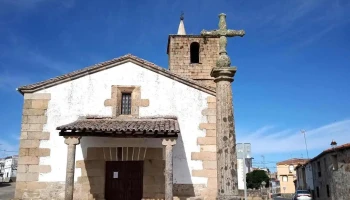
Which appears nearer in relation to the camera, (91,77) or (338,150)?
(91,77)

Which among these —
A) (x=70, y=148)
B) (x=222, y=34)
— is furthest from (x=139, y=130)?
(x=222, y=34)

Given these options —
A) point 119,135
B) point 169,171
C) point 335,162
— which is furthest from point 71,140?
point 335,162

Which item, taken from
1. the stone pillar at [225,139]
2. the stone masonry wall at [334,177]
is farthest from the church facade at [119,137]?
the stone masonry wall at [334,177]

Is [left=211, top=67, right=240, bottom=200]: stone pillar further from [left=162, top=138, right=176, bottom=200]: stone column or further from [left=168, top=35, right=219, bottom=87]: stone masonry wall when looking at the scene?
[left=168, top=35, right=219, bottom=87]: stone masonry wall

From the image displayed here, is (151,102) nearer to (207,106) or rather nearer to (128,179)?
(207,106)

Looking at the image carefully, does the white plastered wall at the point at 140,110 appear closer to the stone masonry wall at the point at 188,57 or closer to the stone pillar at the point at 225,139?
the stone pillar at the point at 225,139

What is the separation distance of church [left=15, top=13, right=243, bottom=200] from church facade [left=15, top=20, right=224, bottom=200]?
0.09 ft

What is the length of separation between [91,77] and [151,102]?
208 cm

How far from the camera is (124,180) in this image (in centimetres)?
1007

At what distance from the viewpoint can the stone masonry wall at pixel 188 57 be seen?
62.0 feet

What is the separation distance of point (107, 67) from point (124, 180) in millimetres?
3595

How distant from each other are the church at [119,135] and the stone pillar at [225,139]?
1297 millimetres

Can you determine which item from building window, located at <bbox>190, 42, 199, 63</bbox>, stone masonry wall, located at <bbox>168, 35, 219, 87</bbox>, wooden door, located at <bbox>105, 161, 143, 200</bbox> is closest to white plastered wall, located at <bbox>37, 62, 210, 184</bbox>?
wooden door, located at <bbox>105, 161, 143, 200</bbox>

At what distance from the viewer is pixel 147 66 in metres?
10.9
